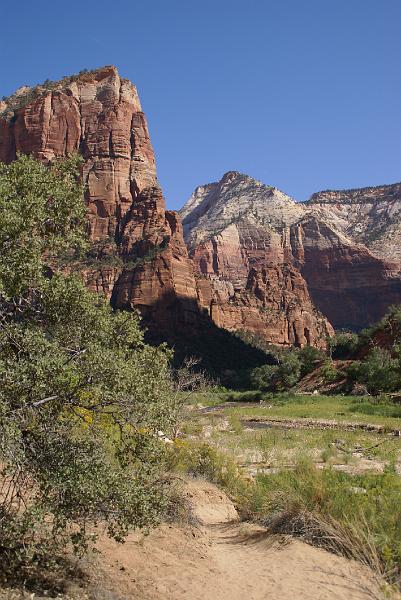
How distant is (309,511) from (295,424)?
1152 inches

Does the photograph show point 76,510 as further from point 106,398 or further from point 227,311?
point 227,311

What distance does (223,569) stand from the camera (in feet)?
28.5

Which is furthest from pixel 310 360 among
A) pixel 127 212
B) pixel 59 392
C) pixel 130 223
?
pixel 59 392

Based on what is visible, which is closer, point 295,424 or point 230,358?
point 295,424

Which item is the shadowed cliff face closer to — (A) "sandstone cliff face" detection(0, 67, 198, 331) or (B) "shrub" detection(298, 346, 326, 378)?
(A) "sandstone cliff face" detection(0, 67, 198, 331)

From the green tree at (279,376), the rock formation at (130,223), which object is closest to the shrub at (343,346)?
the green tree at (279,376)

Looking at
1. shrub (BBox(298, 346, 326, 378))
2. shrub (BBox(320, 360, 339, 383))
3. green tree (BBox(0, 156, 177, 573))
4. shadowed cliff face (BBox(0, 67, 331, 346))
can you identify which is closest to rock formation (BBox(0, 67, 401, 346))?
shadowed cliff face (BBox(0, 67, 331, 346))

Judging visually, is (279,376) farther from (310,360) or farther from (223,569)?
(223,569)

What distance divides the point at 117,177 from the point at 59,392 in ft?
411

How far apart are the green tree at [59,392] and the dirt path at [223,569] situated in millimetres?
1336

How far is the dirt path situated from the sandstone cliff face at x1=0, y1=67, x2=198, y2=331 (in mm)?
95761

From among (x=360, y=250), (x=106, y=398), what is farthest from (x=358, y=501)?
(x=360, y=250)

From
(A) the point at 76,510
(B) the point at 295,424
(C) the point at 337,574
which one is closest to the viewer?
(A) the point at 76,510

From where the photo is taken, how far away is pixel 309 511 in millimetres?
9164
